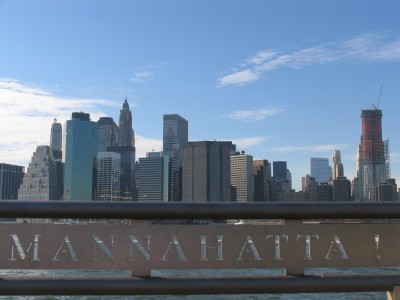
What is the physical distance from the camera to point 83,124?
179500 mm

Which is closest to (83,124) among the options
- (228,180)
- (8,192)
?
(8,192)

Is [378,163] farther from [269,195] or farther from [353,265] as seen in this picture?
[353,265]

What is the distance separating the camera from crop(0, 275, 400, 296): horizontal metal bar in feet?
11.7

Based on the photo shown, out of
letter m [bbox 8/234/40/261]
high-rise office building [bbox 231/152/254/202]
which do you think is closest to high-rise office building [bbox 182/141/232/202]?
high-rise office building [bbox 231/152/254/202]

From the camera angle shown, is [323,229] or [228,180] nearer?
[323,229]

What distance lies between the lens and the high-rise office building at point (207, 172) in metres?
133

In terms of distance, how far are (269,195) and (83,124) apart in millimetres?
69069

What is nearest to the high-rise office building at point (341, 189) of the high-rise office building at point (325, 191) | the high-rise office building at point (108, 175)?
the high-rise office building at point (325, 191)

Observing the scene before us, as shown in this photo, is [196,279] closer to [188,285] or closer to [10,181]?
[188,285]

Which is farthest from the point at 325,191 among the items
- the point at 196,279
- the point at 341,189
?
the point at 196,279

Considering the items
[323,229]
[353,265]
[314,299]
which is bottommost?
[314,299]

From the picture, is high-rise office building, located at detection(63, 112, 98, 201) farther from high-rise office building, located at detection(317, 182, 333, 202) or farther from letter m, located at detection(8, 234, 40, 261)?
letter m, located at detection(8, 234, 40, 261)

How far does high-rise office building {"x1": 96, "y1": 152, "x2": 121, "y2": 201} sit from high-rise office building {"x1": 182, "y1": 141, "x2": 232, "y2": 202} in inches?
683

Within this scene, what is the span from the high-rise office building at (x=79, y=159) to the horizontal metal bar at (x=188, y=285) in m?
137
